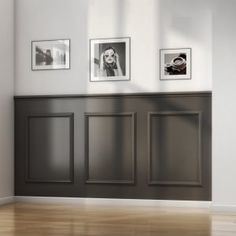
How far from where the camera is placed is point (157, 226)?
4383 mm

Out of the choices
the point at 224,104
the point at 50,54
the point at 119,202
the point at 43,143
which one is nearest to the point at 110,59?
the point at 50,54

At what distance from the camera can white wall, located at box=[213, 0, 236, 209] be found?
5285 millimetres

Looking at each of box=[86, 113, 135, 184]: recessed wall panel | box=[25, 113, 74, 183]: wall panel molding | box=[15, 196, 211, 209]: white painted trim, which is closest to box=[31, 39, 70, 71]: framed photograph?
box=[25, 113, 74, 183]: wall panel molding

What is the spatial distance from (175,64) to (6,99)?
208cm

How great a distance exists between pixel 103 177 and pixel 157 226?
1.61 m

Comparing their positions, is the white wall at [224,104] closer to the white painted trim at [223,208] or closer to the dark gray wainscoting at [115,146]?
the white painted trim at [223,208]

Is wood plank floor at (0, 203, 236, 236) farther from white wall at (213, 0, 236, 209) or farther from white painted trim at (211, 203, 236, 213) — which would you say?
white wall at (213, 0, 236, 209)

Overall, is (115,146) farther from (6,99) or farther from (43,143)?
(6,99)

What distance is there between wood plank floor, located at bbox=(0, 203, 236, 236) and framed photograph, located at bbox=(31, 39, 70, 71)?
1.70 meters

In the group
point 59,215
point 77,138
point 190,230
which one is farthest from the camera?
point 77,138

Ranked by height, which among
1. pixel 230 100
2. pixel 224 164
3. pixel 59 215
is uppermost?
pixel 230 100

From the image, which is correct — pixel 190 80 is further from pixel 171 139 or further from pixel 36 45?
pixel 36 45

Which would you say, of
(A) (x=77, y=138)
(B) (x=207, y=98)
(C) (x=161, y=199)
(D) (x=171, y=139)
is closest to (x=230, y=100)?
(B) (x=207, y=98)

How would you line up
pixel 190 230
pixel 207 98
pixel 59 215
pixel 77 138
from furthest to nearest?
pixel 77 138 < pixel 207 98 < pixel 59 215 < pixel 190 230
